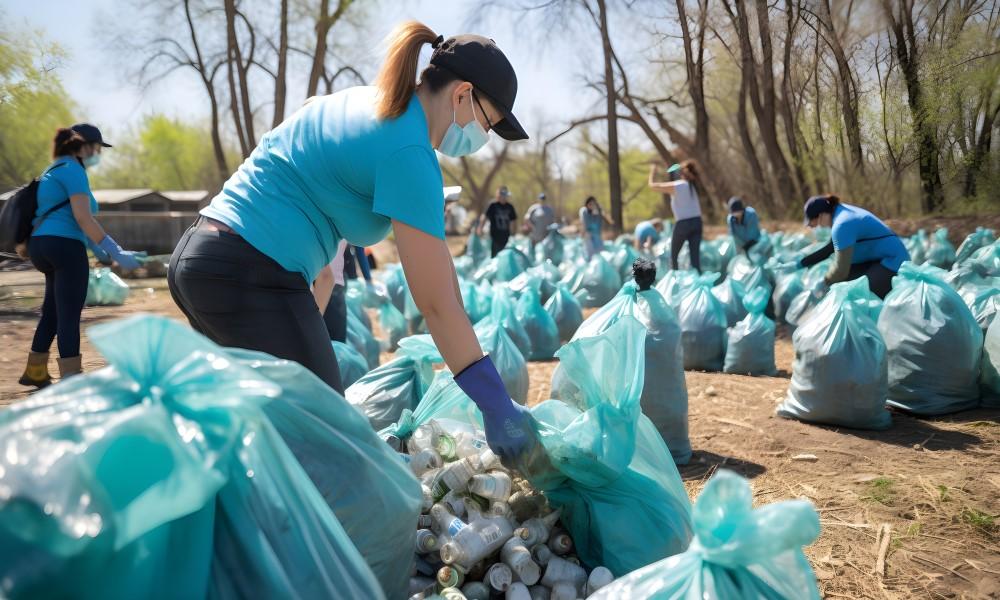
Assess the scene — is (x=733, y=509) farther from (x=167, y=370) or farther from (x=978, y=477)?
(x=978, y=477)

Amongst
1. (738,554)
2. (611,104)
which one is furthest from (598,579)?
(611,104)

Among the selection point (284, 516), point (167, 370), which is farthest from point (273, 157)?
point (284, 516)

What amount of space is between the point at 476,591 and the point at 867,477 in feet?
6.26

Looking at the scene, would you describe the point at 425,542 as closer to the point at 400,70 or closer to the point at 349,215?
the point at 349,215

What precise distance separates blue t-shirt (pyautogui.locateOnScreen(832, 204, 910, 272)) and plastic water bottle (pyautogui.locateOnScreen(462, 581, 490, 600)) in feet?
12.0

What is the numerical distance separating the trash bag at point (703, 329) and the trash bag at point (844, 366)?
1.26 metres

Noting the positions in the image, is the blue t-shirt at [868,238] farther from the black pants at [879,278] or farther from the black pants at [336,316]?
the black pants at [336,316]

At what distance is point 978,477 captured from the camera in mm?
2725

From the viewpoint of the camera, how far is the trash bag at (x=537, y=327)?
207 inches

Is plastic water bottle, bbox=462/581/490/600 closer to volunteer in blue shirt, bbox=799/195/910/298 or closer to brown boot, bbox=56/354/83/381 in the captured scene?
brown boot, bbox=56/354/83/381

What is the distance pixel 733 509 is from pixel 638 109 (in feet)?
18.6

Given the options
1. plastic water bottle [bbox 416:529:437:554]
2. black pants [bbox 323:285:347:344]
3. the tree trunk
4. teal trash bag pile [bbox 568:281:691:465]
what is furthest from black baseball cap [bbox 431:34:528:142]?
black pants [bbox 323:285:347:344]

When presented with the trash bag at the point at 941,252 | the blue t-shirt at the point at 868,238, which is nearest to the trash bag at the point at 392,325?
the blue t-shirt at the point at 868,238

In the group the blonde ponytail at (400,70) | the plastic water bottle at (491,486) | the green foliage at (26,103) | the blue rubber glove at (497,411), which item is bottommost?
the plastic water bottle at (491,486)
